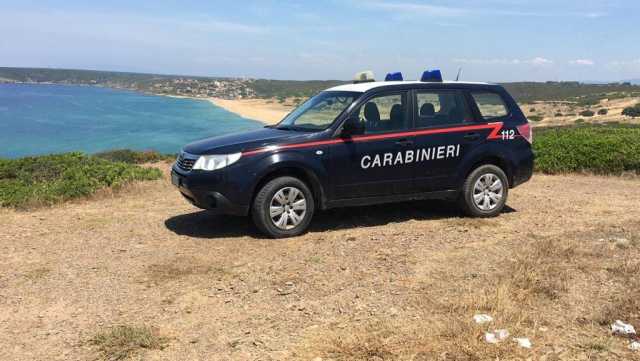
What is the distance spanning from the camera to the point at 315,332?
4.26 m

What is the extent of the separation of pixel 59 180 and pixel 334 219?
21.0 ft

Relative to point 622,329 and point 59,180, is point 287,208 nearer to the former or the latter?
point 622,329

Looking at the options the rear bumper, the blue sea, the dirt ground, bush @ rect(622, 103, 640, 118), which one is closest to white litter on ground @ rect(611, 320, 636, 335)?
the dirt ground

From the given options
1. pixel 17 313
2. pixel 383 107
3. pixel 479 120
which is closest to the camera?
pixel 17 313

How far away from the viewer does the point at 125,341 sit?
4098 mm

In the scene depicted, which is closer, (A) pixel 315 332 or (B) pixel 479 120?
(A) pixel 315 332

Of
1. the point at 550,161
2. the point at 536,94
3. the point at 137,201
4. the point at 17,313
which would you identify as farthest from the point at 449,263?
the point at 536,94

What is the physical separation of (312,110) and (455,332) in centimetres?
402

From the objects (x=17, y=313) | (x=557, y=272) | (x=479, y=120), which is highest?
(x=479, y=120)

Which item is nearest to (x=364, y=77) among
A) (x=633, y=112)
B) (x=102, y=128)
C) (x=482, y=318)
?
(x=482, y=318)

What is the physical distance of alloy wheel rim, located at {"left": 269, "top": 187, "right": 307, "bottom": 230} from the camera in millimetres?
6551

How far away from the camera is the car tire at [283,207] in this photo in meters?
6.48

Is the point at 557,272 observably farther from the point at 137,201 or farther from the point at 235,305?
the point at 137,201

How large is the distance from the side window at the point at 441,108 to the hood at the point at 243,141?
1.49 metres
